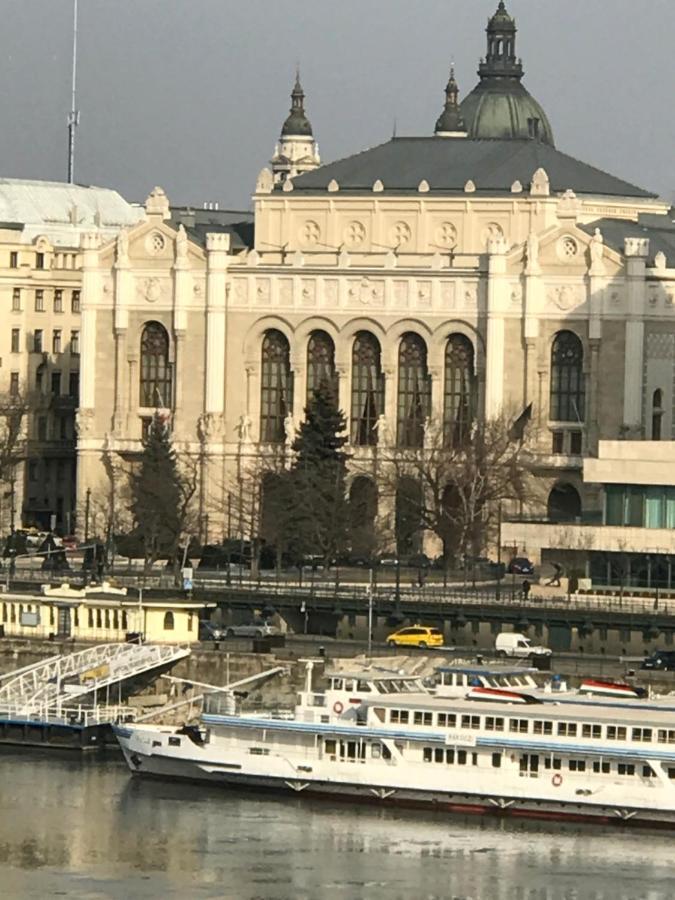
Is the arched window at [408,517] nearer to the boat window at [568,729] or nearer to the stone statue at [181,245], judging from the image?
the stone statue at [181,245]

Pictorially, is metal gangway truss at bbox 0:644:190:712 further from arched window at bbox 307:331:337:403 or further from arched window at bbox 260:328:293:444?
arched window at bbox 260:328:293:444

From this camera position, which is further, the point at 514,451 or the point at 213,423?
the point at 213,423

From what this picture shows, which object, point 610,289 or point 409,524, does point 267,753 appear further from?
point 610,289

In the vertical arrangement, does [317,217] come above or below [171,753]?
above

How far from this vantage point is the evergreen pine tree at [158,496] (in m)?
166

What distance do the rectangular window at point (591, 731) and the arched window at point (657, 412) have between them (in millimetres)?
66617

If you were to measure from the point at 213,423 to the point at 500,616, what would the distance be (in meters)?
50.8

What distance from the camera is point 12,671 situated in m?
128

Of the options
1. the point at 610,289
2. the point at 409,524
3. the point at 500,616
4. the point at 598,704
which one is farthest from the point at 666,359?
the point at 598,704

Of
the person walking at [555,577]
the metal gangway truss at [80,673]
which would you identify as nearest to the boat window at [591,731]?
the metal gangway truss at [80,673]

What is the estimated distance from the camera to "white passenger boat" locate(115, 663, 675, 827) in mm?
110500

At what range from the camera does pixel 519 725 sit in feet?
366

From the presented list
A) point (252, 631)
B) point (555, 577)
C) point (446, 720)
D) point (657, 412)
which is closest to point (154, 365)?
point (657, 412)

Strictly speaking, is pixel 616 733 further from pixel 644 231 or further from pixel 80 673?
pixel 644 231
